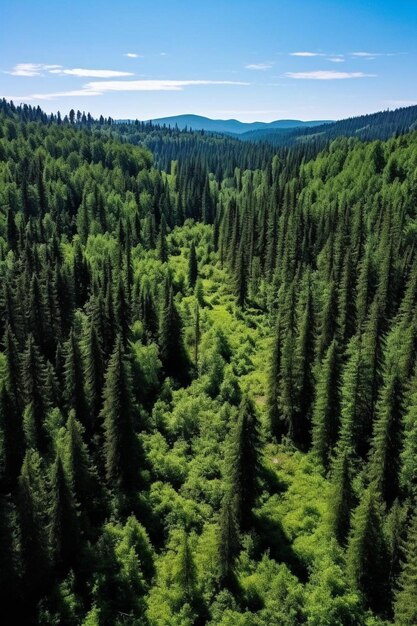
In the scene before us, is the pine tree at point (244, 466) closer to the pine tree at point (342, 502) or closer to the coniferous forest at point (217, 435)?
the coniferous forest at point (217, 435)

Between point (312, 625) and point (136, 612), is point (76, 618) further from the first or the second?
point (312, 625)

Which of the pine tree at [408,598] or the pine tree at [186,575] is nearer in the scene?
the pine tree at [408,598]

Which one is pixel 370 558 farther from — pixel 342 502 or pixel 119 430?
pixel 119 430

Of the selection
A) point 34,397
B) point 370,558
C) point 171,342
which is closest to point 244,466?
point 370,558

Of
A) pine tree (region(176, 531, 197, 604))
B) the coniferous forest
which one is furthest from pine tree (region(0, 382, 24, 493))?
pine tree (region(176, 531, 197, 604))

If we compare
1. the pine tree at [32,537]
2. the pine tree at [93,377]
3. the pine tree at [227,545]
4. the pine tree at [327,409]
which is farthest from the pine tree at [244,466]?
the pine tree at [93,377]

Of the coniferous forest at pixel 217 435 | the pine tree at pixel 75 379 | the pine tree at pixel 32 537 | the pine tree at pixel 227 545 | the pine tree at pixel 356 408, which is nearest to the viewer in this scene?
the pine tree at pixel 32 537

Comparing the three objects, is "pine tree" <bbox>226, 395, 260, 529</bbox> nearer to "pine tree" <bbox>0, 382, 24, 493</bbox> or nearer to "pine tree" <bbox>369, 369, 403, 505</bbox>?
"pine tree" <bbox>369, 369, 403, 505</bbox>

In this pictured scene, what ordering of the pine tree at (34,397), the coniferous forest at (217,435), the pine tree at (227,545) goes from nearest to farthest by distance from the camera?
the coniferous forest at (217,435) → the pine tree at (227,545) → the pine tree at (34,397)

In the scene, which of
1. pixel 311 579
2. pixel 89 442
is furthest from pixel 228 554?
pixel 89 442

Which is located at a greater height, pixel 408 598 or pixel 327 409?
pixel 327 409
